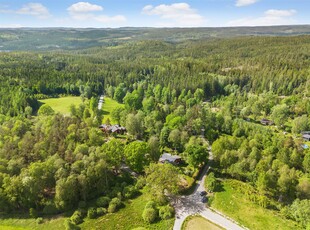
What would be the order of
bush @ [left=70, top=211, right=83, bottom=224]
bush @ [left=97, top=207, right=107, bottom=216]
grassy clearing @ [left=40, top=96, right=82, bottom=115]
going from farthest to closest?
1. grassy clearing @ [left=40, top=96, right=82, bottom=115]
2. bush @ [left=97, top=207, right=107, bottom=216]
3. bush @ [left=70, top=211, right=83, bottom=224]

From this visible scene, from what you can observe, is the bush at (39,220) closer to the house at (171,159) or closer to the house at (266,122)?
the house at (171,159)

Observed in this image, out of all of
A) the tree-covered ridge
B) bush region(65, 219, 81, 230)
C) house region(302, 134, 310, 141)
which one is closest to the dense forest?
bush region(65, 219, 81, 230)

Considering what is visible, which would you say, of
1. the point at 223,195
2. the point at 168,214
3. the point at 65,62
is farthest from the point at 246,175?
the point at 65,62

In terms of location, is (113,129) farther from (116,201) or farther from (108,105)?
(108,105)

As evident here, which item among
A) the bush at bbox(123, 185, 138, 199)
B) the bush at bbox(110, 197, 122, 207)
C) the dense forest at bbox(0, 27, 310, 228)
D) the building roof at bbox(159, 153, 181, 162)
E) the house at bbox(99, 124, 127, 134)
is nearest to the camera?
the dense forest at bbox(0, 27, 310, 228)

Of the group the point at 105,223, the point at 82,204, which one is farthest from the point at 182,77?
the point at 105,223

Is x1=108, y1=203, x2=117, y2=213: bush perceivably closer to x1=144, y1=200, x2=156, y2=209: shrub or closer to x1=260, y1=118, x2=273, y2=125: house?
x1=144, y1=200, x2=156, y2=209: shrub

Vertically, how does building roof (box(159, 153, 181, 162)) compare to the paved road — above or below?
above

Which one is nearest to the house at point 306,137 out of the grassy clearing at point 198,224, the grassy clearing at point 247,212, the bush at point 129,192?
the grassy clearing at point 247,212
